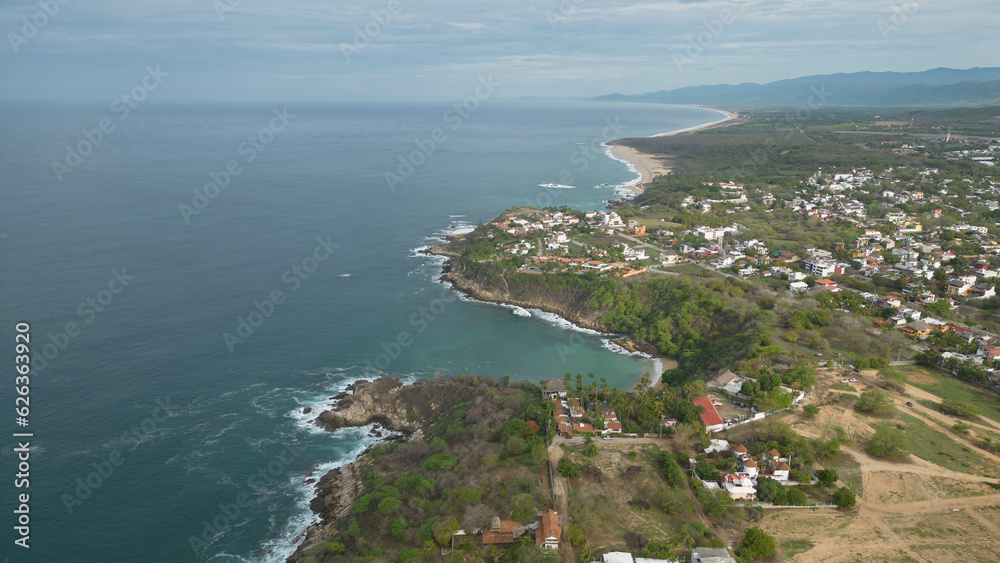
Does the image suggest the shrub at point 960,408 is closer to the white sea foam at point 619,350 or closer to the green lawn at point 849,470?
the green lawn at point 849,470

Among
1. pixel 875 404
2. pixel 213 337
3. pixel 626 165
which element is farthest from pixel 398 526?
pixel 626 165

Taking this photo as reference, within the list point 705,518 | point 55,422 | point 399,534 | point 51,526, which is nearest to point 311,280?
point 55,422

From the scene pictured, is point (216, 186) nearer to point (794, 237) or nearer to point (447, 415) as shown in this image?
point (447, 415)

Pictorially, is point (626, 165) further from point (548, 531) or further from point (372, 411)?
point (548, 531)

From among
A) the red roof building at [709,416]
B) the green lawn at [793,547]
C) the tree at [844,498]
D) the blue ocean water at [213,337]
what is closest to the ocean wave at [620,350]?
the blue ocean water at [213,337]

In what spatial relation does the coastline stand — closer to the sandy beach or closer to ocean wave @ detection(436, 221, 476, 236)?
ocean wave @ detection(436, 221, 476, 236)

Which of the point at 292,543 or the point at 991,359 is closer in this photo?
the point at 292,543
